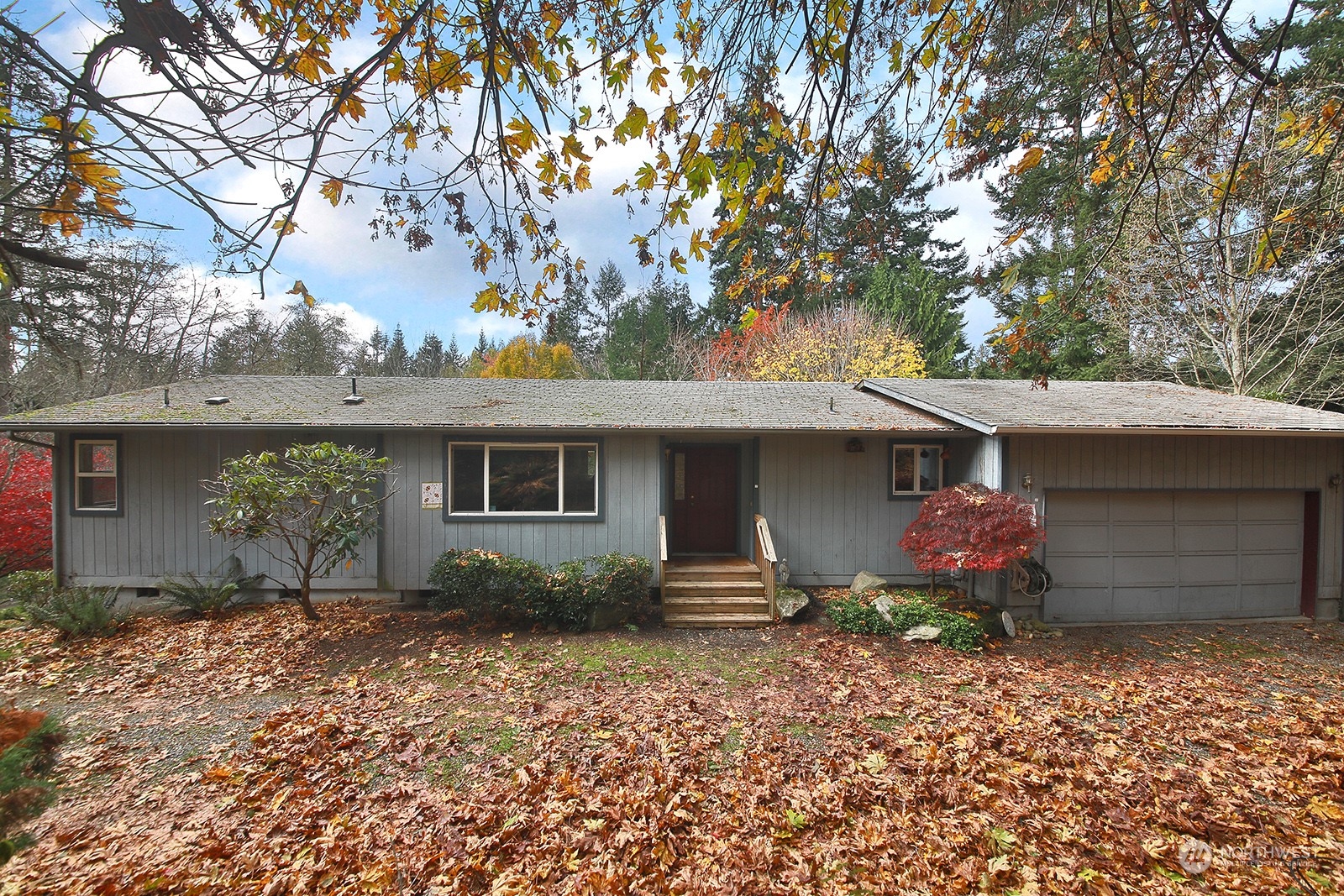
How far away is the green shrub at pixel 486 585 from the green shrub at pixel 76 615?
3934 millimetres

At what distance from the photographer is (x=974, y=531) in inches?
264

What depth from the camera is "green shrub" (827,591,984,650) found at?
21.9 feet

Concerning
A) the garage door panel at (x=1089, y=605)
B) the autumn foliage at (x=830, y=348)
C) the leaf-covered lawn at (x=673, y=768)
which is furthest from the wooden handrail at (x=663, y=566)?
the autumn foliage at (x=830, y=348)

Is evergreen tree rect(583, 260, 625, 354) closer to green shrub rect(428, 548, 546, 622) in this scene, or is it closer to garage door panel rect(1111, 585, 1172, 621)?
green shrub rect(428, 548, 546, 622)

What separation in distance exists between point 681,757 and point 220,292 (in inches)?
681

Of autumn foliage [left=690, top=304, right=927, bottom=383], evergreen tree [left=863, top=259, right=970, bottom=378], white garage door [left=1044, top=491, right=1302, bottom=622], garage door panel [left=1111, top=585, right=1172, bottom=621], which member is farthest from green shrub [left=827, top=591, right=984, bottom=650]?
evergreen tree [left=863, top=259, right=970, bottom=378]

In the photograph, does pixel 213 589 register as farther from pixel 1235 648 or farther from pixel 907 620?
pixel 1235 648

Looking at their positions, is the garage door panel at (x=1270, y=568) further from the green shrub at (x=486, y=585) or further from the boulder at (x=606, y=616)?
the green shrub at (x=486, y=585)

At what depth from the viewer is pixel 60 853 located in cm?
307

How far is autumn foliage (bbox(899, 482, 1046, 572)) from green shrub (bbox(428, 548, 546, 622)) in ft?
16.8

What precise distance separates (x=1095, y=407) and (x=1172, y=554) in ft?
7.77

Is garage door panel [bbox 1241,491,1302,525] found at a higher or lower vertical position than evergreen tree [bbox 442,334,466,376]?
lower

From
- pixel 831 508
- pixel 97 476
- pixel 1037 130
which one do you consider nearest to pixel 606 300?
pixel 831 508

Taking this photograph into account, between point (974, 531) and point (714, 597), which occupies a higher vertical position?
point (974, 531)
